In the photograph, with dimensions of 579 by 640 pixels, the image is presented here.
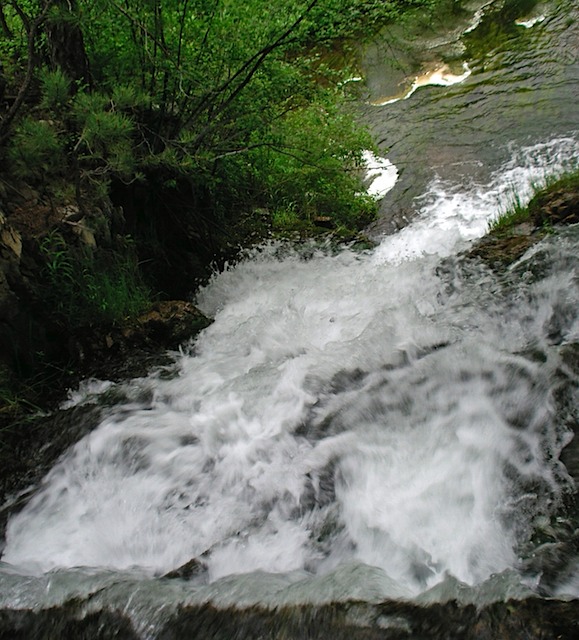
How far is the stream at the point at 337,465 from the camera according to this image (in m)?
2.09

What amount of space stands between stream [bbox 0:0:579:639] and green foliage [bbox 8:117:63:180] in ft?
5.37

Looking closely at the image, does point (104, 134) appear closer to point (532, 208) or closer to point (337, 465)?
point (337, 465)

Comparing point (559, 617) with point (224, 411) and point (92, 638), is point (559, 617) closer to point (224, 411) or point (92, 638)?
point (92, 638)

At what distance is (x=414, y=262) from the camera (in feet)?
17.0

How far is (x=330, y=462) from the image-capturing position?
2.89m

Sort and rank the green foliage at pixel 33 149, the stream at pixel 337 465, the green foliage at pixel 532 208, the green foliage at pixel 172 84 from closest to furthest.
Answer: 1. the stream at pixel 337 465
2. the green foliage at pixel 33 149
3. the green foliage at pixel 172 84
4. the green foliage at pixel 532 208

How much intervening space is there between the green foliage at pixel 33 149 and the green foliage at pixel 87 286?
529 millimetres

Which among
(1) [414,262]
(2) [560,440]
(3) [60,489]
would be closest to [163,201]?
(1) [414,262]

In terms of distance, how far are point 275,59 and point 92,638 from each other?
4.61 metres

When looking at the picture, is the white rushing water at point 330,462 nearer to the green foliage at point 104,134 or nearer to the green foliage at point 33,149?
the green foliage at point 104,134

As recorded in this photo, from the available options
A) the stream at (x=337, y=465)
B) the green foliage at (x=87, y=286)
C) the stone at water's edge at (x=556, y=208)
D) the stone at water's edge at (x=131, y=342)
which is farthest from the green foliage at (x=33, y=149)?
the stone at water's edge at (x=556, y=208)

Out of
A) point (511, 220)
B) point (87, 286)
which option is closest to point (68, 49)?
point (87, 286)

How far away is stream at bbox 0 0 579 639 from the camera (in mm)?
2092

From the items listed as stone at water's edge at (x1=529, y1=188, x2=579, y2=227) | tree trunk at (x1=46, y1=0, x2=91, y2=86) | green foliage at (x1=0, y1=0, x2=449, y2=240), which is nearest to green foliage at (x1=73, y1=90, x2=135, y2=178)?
green foliage at (x1=0, y1=0, x2=449, y2=240)
